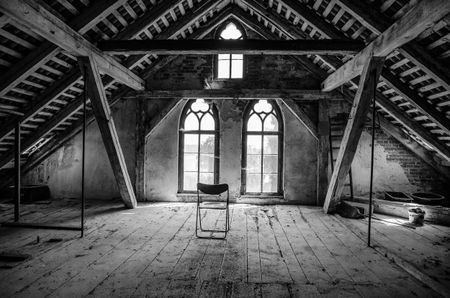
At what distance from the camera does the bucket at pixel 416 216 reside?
489 cm

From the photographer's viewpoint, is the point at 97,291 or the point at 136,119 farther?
the point at 136,119

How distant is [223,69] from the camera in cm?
674

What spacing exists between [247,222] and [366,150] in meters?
3.41

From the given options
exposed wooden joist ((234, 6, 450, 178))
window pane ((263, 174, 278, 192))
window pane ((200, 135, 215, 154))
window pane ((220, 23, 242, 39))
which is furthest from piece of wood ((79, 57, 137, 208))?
exposed wooden joist ((234, 6, 450, 178))

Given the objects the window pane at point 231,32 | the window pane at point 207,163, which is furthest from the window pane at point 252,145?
the window pane at point 231,32

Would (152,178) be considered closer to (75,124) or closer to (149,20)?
(75,124)

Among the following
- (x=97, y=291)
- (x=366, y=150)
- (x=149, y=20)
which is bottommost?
(x=97, y=291)

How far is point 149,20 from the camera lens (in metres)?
4.74

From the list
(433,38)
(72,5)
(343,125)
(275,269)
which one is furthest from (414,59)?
(72,5)

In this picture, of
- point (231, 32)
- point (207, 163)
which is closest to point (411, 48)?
point (231, 32)

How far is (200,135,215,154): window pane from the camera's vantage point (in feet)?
22.4

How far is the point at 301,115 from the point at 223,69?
2.14 meters

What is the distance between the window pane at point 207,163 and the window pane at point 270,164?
1.28m

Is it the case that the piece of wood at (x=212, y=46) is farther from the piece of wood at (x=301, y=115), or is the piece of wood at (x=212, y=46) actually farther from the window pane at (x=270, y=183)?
the window pane at (x=270, y=183)
